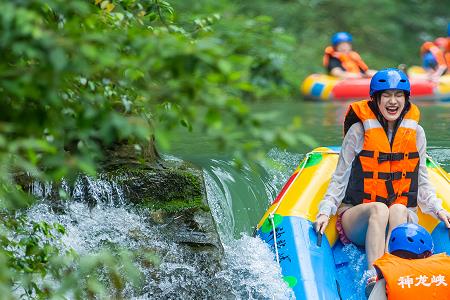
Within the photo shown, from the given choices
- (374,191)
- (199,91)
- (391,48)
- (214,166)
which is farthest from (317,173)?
(391,48)

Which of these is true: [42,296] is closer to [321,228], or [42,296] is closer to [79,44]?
[79,44]

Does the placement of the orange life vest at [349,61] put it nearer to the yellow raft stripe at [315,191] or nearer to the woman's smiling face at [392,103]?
the yellow raft stripe at [315,191]

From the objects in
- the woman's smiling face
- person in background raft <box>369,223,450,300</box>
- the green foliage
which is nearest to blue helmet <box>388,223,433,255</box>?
person in background raft <box>369,223,450,300</box>

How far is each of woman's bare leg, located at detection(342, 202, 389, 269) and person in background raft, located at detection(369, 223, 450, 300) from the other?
17.0 inches

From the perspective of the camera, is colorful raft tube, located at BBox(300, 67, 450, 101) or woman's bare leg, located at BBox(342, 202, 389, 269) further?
colorful raft tube, located at BBox(300, 67, 450, 101)

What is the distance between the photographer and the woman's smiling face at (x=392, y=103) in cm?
424

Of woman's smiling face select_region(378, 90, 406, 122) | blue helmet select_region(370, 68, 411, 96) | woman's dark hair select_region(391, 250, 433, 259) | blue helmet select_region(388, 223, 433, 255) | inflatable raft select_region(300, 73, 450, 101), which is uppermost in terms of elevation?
blue helmet select_region(370, 68, 411, 96)

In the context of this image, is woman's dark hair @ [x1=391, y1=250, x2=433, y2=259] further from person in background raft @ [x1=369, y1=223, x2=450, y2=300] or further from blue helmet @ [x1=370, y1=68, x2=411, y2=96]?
blue helmet @ [x1=370, y1=68, x2=411, y2=96]

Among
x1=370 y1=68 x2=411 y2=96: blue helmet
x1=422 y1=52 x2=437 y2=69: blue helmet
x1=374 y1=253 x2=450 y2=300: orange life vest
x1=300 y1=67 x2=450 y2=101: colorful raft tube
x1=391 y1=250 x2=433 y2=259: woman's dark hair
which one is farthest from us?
x1=422 y1=52 x2=437 y2=69: blue helmet

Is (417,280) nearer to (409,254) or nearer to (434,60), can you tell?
(409,254)

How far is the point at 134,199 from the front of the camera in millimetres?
4395

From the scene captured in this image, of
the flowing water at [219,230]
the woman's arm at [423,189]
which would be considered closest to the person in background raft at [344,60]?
the flowing water at [219,230]

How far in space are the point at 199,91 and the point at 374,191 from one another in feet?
8.47

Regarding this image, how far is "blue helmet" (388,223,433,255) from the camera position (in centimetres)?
359
